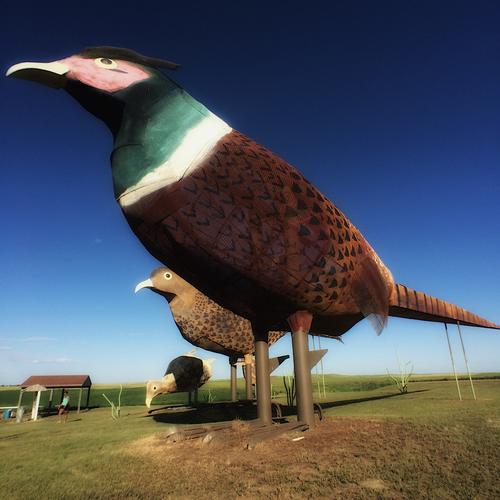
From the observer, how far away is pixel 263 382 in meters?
6.45

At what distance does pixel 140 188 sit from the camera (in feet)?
16.2

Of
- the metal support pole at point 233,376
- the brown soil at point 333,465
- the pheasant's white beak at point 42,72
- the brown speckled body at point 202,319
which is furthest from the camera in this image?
the metal support pole at point 233,376

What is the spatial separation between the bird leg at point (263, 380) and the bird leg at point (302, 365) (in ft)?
2.31

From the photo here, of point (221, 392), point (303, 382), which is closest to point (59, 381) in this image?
point (221, 392)

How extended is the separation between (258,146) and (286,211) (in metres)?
1.39

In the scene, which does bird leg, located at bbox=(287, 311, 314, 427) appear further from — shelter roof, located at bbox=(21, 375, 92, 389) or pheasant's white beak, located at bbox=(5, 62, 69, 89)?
shelter roof, located at bbox=(21, 375, 92, 389)

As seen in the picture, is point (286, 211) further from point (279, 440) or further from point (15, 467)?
point (15, 467)

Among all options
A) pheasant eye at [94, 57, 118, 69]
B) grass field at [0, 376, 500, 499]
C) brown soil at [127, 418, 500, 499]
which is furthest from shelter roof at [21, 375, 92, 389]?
pheasant eye at [94, 57, 118, 69]

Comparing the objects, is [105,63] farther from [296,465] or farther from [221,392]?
[221,392]

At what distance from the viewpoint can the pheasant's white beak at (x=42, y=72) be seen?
485 cm

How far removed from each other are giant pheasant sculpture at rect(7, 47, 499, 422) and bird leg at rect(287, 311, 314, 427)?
20 mm

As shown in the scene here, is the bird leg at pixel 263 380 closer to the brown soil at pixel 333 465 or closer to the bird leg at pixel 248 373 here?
the brown soil at pixel 333 465

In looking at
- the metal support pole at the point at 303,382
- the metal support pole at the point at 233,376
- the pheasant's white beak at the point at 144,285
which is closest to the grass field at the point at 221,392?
the metal support pole at the point at 233,376

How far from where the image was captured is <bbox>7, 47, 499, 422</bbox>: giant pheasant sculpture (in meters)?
4.92
